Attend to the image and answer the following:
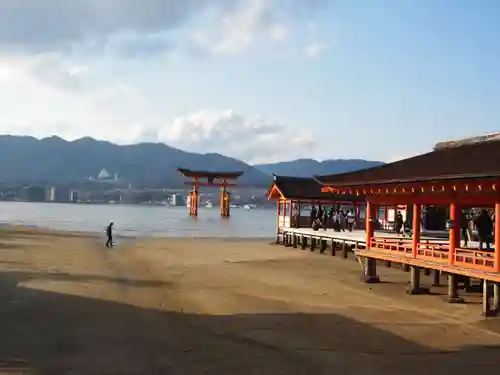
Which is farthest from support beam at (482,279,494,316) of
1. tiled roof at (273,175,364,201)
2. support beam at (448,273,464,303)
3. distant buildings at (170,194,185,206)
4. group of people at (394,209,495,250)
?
distant buildings at (170,194,185,206)

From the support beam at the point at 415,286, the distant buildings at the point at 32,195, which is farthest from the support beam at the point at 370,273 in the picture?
the distant buildings at the point at 32,195

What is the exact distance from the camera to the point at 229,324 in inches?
467

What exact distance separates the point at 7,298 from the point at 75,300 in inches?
65.1

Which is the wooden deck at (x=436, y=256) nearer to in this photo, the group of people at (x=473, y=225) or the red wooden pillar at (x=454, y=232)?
the red wooden pillar at (x=454, y=232)

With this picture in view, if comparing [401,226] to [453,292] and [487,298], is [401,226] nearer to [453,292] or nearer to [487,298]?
[453,292]

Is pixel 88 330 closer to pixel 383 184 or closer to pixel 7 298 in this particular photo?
pixel 7 298

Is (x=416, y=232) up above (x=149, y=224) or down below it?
above

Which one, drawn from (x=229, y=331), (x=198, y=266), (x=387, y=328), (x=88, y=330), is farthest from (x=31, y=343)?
(x=198, y=266)

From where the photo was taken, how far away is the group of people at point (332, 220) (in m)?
33.1

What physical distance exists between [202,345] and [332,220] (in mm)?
24920

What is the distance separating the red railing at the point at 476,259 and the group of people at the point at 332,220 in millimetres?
17473

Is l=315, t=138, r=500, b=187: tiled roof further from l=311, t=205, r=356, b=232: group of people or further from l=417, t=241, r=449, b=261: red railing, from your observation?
l=311, t=205, r=356, b=232: group of people

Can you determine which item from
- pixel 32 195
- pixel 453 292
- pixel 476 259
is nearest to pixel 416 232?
pixel 453 292

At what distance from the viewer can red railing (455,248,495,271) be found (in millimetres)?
13305
